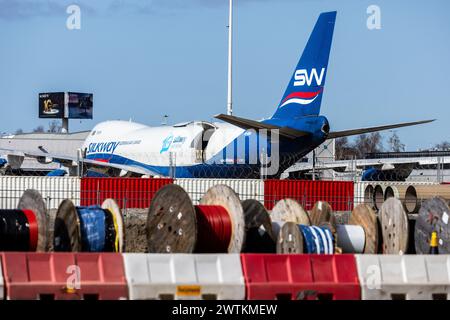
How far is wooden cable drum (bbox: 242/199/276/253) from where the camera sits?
17953 mm

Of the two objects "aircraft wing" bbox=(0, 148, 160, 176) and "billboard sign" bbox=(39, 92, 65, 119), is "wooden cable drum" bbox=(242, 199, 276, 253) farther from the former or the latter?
"billboard sign" bbox=(39, 92, 65, 119)

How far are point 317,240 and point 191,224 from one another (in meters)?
2.27

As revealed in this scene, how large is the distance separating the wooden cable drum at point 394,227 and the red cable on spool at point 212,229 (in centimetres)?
326

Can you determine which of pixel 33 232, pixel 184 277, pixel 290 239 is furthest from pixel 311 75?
pixel 184 277

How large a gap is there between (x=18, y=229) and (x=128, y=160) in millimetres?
30136

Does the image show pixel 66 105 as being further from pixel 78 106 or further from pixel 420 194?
pixel 420 194

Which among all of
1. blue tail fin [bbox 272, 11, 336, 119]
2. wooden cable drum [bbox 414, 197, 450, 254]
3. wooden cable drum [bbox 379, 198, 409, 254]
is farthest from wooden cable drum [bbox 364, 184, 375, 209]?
wooden cable drum [bbox 414, 197, 450, 254]

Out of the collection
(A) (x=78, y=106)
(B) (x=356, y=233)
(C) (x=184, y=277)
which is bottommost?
(C) (x=184, y=277)

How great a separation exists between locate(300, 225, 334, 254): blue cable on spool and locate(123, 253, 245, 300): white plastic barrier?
3.18m

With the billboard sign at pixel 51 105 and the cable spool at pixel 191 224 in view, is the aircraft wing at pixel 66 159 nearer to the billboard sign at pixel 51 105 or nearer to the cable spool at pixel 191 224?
the cable spool at pixel 191 224

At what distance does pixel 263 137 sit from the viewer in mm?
38094

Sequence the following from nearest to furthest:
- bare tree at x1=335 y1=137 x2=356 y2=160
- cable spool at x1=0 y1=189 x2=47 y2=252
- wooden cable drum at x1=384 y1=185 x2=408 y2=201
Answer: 1. cable spool at x1=0 y1=189 x2=47 y2=252
2. wooden cable drum at x1=384 y1=185 x2=408 y2=201
3. bare tree at x1=335 y1=137 x2=356 y2=160
